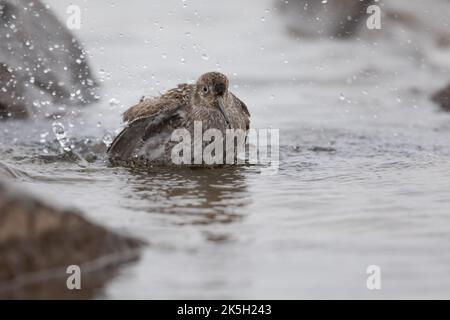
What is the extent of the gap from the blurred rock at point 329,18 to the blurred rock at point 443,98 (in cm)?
253

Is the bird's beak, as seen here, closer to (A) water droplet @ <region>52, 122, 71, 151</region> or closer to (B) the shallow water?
(B) the shallow water

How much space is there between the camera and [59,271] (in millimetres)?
4852

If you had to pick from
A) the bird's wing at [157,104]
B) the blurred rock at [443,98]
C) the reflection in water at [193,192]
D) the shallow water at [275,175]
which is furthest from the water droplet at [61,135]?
the blurred rock at [443,98]

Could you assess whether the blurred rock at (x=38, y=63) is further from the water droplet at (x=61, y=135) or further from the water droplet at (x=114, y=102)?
the water droplet at (x=61, y=135)

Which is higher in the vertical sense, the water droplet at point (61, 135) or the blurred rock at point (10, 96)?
the blurred rock at point (10, 96)

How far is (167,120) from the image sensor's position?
8508 millimetres

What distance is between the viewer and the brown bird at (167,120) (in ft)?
27.7

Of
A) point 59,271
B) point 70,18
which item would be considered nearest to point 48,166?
point 59,271

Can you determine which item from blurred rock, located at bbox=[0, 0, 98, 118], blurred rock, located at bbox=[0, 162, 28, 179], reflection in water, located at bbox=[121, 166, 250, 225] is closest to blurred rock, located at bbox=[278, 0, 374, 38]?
blurred rock, located at bbox=[0, 0, 98, 118]

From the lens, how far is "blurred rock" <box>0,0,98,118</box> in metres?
10.5

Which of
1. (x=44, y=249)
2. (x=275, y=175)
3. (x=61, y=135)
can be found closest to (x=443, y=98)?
(x=275, y=175)

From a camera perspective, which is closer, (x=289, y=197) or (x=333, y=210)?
(x=333, y=210)

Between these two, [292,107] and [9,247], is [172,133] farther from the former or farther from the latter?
[9,247]

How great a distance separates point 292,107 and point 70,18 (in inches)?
136
